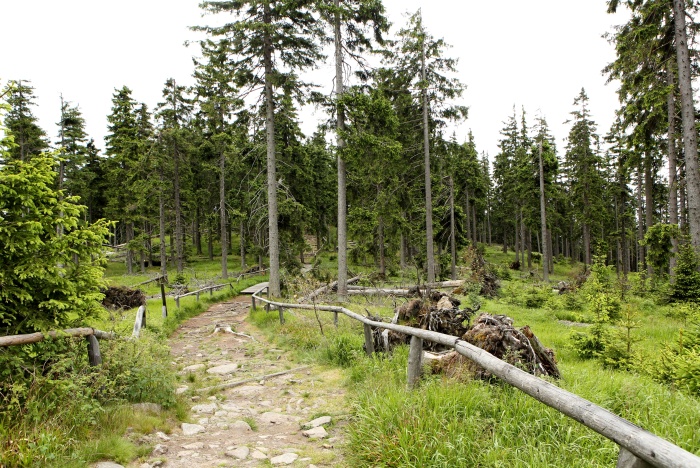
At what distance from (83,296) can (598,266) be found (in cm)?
1677

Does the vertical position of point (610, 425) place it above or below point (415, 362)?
above

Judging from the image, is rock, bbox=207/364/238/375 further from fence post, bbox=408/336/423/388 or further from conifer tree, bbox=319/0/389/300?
conifer tree, bbox=319/0/389/300

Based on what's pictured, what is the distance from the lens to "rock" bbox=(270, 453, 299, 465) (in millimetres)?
3942

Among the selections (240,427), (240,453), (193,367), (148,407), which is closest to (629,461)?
(240,453)

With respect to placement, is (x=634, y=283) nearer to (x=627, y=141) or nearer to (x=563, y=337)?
(x=627, y=141)

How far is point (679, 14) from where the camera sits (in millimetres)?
14047

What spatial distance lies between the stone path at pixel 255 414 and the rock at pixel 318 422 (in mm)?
13

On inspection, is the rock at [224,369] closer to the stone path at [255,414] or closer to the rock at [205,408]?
the stone path at [255,414]

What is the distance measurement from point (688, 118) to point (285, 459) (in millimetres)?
17967

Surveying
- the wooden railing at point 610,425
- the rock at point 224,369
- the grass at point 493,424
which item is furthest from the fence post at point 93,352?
the wooden railing at point 610,425

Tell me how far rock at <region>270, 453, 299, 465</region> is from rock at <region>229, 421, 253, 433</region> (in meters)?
1.13

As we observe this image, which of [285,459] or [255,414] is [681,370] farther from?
[255,414]

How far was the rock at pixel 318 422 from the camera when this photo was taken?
4.93 metres

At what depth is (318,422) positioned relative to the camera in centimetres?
500
